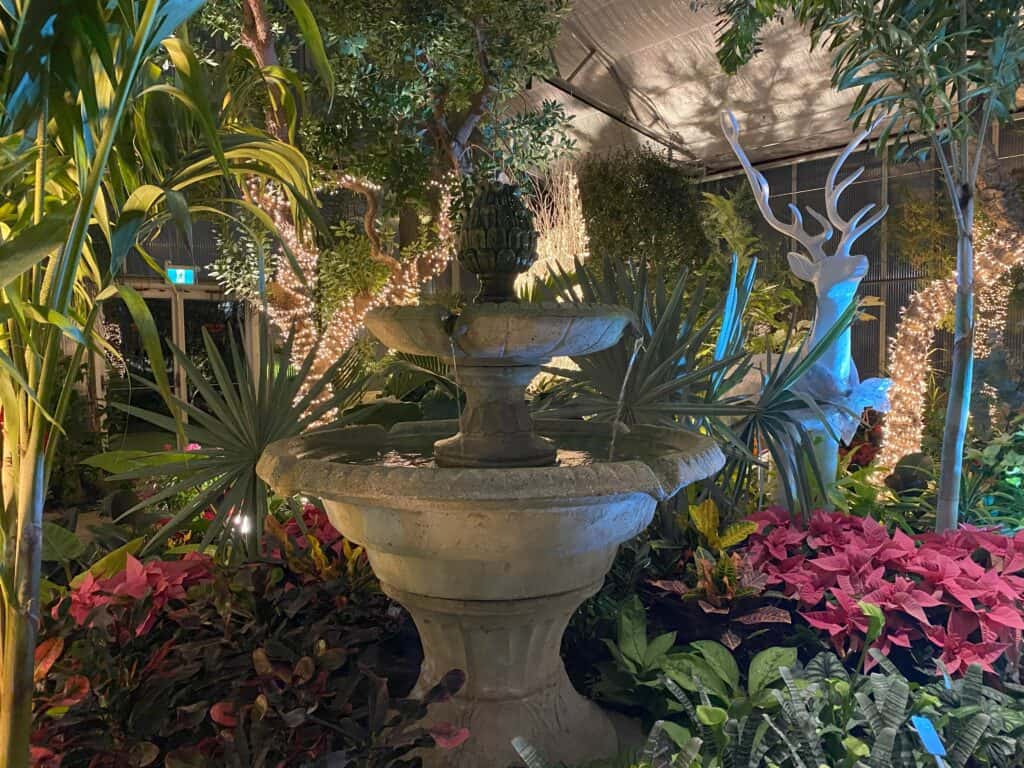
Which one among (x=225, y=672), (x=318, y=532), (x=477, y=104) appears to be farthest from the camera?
(x=477, y=104)

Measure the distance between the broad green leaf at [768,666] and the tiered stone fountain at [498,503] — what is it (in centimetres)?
39

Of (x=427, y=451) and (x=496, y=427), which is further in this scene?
(x=427, y=451)

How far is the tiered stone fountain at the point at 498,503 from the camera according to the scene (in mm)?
1411

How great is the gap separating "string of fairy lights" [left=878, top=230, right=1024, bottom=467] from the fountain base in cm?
434

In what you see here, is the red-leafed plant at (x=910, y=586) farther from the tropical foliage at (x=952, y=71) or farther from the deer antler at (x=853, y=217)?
the deer antler at (x=853, y=217)

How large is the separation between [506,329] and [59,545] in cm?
179

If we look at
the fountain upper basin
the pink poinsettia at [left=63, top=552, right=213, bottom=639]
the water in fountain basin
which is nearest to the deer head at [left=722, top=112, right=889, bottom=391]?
the water in fountain basin

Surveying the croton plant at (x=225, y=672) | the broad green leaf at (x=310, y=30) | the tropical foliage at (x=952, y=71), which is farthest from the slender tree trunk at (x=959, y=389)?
the broad green leaf at (x=310, y=30)

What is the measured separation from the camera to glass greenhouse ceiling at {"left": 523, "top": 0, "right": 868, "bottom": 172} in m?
7.37

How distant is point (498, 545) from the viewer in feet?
4.99

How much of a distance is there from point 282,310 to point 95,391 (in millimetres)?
3365

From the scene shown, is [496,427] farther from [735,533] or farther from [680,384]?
[735,533]

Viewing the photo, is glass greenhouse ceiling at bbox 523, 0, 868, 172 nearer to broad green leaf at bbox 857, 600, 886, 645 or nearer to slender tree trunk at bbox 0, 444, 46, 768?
broad green leaf at bbox 857, 600, 886, 645

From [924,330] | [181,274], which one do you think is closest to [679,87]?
[924,330]
